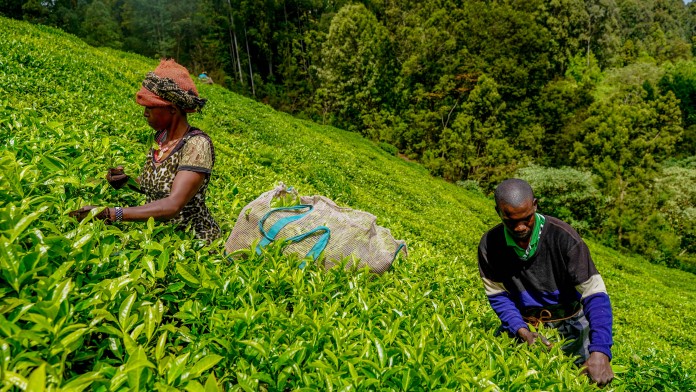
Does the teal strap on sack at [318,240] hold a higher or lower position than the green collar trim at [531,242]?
lower

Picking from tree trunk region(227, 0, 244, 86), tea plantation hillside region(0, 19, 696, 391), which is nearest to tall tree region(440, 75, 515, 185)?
tree trunk region(227, 0, 244, 86)

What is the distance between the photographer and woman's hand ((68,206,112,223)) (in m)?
2.12

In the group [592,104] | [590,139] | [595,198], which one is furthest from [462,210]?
[592,104]

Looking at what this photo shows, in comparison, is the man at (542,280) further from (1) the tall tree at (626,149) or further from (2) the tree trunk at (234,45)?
(2) the tree trunk at (234,45)

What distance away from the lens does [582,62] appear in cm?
4441

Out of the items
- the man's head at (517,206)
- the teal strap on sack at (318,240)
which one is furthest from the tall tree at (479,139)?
the teal strap on sack at (318,240)

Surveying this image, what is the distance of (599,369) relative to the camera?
2.46 meters

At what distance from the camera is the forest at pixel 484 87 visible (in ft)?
93.0

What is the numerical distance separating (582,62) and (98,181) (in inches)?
2009

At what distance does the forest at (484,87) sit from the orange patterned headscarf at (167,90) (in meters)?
28.1

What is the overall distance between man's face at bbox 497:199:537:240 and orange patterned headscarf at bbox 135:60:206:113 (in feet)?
6.85

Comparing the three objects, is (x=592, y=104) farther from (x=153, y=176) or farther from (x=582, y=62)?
(x=153, y=176)

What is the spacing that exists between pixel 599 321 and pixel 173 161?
2836 millimetres

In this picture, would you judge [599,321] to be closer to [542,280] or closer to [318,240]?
[542,280]
